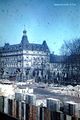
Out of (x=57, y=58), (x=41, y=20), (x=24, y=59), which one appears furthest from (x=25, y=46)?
(x=57, y=58)

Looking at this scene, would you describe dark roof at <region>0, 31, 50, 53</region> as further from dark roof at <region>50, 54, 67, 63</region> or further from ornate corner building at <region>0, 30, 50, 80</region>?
dark roof at <region>50, 54, 67, 63</region>

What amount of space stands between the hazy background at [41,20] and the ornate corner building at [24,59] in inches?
2.5

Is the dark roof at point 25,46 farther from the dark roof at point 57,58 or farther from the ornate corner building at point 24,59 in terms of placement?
the dark roof at point 57,58

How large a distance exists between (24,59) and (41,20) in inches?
16.7

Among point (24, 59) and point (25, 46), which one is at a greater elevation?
point (25, 46)

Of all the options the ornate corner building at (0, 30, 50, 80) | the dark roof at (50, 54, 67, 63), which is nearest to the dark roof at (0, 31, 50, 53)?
the ornate corner building at (0, 30, 50, 80)

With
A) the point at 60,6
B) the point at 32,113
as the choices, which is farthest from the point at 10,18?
the point at 32,113

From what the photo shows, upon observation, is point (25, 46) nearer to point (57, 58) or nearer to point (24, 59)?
point (24, 59)

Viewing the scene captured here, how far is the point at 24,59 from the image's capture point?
268cm

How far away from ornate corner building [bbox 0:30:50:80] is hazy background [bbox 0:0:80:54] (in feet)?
0.21

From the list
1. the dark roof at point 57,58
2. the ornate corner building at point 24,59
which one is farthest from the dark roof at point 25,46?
the dark roof at point 57,58

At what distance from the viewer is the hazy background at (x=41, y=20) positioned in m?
2.29

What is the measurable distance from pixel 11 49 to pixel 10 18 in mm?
391

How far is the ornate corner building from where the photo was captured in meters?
2.52
